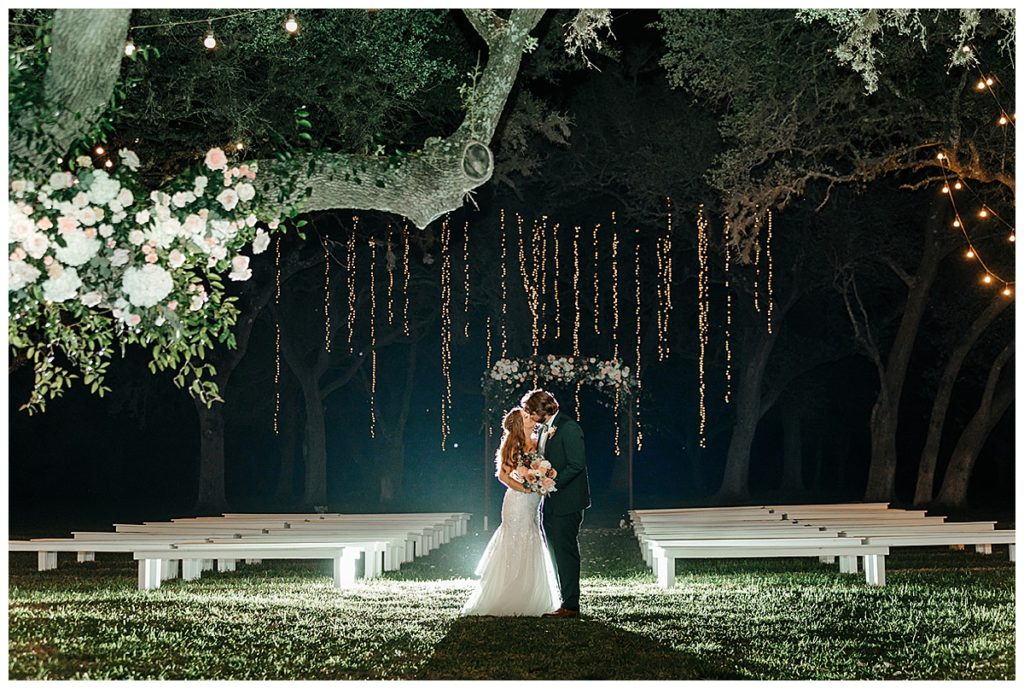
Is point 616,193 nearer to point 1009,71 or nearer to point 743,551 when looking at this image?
point 1009,71

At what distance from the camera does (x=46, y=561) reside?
49.8 feet

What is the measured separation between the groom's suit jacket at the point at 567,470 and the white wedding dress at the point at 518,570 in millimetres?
275

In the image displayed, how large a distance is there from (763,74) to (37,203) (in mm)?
9120

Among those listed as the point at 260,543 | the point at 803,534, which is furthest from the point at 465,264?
the point at 260,543

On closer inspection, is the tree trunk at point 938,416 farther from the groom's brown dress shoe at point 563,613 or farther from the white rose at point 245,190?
the white rose at point 245,190

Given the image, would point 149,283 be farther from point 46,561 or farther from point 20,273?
point 46,561

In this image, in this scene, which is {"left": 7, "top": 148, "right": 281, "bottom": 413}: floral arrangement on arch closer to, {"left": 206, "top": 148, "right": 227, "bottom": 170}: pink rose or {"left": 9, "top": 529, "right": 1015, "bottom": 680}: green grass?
{"left": 206, "top": 148, "right": 227, "bottom": 170}: pink rose

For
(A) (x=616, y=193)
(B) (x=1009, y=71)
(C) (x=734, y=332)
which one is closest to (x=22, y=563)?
(B) (x=1009, y=71)

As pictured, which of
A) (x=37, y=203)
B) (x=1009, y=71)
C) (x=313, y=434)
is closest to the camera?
(x=37, y=203)

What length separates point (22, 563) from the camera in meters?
16.1

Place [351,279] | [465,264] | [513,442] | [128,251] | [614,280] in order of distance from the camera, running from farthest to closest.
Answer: [614,280] → [465,264] → [351,279] → [513,442] → [128,251]

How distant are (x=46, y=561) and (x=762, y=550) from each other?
306 inches

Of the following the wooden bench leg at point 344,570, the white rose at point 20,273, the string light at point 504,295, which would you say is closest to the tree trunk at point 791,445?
the string light at point 504,295

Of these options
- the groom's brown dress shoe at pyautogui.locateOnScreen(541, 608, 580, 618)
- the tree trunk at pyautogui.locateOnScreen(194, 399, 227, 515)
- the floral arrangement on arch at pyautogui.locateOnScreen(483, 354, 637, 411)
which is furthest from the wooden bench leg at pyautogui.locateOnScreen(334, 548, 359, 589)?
the tree trunk at pyautogui.locateOnScreen(194, 399, 227, 515)
